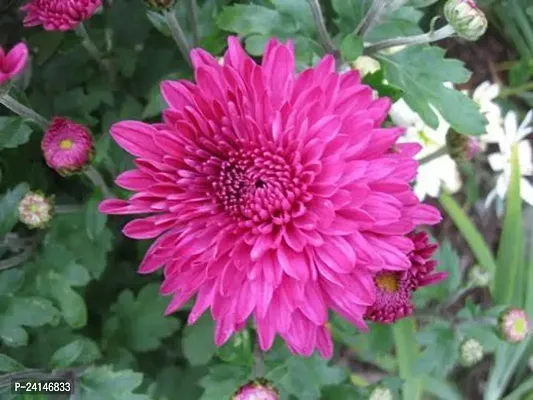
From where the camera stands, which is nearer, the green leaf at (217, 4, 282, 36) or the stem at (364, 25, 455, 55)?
the stem at (364, 25, 455, 55)

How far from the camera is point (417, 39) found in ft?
3.23

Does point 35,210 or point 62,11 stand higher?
point 62,11

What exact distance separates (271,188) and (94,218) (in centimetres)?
42

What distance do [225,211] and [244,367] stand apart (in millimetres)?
420

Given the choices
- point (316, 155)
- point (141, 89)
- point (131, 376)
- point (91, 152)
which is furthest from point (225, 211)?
point (141, 89)

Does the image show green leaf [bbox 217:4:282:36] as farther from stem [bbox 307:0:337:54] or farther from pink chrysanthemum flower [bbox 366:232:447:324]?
pink chrysanthemum flower [bbox 366:232:447:324]

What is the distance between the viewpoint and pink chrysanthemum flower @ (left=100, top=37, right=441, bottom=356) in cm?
84

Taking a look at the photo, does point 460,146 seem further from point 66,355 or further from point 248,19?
point 66,355

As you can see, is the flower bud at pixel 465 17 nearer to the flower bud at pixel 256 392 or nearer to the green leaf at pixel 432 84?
the green leaf at pixel 432 84

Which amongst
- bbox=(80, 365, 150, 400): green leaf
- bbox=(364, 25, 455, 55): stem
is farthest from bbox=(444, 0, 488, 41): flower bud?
bbox=(80, 365, 150, 400): green leaf

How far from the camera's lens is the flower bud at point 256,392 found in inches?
38.1

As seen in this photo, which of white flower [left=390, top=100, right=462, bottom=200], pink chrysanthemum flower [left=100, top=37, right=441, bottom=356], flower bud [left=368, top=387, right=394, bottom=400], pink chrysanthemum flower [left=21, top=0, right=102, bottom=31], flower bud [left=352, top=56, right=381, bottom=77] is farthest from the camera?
white flower [left=390, top=100, right=462, bottom=200]

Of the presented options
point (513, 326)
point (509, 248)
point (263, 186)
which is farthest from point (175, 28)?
point (509, 248)

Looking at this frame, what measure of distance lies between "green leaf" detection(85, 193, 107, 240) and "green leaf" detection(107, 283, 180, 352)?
0.25 meters
